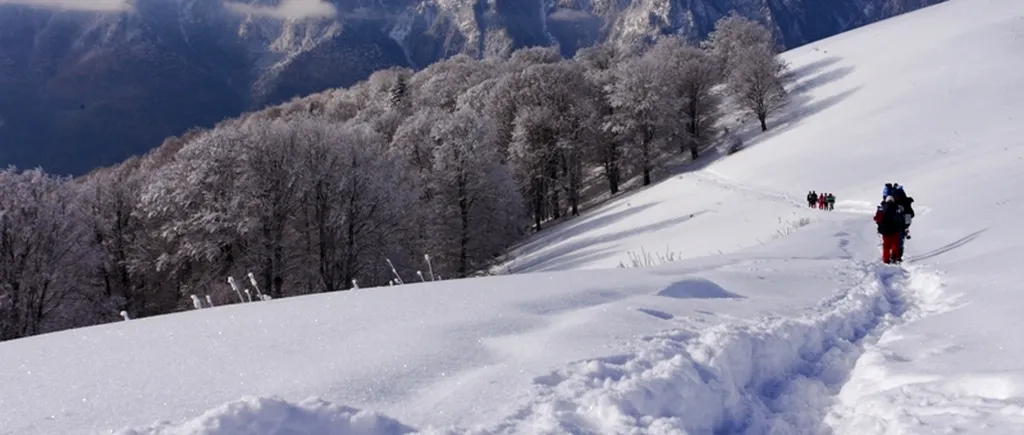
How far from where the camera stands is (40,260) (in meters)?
23.6

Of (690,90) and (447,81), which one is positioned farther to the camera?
(447,81)

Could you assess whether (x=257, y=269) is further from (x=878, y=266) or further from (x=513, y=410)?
(x=513, y=410)

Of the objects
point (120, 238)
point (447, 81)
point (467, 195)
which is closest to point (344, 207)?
point (467, 195)

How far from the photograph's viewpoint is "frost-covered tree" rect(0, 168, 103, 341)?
22.9 metres

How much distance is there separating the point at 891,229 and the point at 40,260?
27323mm

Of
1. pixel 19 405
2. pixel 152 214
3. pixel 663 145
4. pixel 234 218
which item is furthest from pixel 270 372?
pixel 663 145

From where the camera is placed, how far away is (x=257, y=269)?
89.3ft

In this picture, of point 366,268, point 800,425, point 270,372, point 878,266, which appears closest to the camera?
point 270,372

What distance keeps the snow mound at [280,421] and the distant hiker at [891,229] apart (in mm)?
11823

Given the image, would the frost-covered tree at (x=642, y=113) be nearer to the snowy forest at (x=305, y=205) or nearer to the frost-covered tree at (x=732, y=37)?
the snowy forest at (x=305, y=205)

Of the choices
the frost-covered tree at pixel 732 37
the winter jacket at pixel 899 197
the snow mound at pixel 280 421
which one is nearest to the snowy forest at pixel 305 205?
the frost-covered tree at pixel 732 37

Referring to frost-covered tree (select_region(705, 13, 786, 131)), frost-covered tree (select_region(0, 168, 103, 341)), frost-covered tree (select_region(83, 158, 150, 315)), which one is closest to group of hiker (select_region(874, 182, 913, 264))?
frost-covered tree (select_region(0, 168, 103, 341))

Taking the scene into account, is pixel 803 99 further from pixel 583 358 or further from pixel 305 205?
pixel 583 358

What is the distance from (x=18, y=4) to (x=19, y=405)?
23623cm
